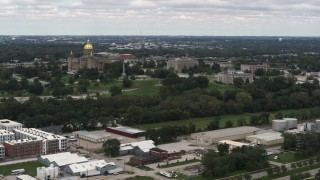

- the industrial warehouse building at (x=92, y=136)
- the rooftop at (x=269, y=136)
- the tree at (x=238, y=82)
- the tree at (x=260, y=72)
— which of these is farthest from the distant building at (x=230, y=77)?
the industrial warehouse building at (x=92, y=136)

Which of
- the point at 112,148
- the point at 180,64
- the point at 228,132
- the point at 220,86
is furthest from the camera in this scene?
the point at 180,64

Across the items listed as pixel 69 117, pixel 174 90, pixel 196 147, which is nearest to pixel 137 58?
pixel 174 90

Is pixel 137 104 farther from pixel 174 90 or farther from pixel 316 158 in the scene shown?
pixel 316 158

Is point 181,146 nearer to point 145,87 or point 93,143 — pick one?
point 93,143

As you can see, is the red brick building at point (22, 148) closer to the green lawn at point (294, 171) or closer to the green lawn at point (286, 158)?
the green lawn at point (294, 171)

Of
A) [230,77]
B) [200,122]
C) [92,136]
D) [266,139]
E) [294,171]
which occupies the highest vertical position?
[230,77]

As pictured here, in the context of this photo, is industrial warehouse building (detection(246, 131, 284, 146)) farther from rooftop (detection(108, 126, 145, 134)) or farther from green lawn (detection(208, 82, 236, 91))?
green lawn (detection(208, 82, 236, 91))

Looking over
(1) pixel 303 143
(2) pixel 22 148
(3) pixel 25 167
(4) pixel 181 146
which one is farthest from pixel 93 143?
(1) pixel 303 143
